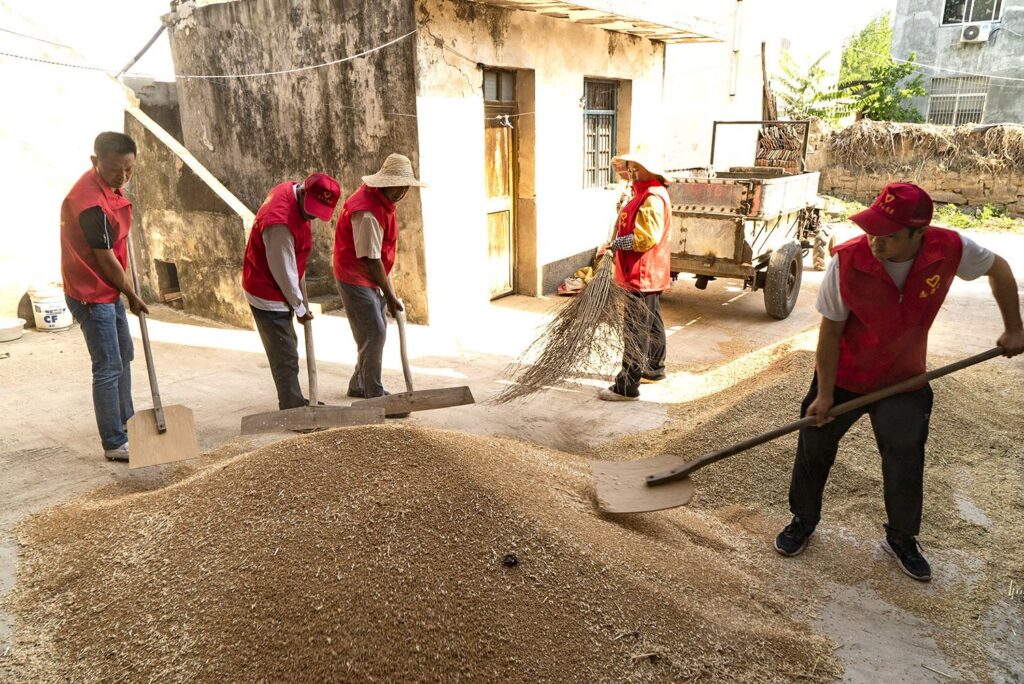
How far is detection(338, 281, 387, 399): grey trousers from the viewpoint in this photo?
443 centimetres

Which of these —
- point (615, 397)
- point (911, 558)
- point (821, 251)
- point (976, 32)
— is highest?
point (976, 32)

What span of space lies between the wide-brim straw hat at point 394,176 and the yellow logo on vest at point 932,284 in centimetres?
276

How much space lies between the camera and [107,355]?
3775 mm

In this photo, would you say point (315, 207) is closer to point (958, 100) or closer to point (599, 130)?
point (599, 130)

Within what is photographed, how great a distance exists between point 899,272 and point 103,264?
375cm

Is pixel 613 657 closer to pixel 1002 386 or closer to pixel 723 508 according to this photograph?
pixel 723 508

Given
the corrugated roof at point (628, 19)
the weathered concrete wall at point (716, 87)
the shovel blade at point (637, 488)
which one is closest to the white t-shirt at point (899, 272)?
the shovel blade at point (637, 488)

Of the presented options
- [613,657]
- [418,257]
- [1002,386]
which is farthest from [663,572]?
[418,257]

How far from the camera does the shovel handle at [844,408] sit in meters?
2.59

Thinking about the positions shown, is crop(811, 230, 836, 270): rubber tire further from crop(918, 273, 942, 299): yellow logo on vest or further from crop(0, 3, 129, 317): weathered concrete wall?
crop(0, 3, 129, 317): weathered concrete wall

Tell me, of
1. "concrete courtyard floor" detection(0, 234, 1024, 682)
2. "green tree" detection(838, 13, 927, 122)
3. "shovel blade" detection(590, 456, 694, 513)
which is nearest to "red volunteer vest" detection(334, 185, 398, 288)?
"concrete courtyard floor" detection(0, 234, 1024, 682)

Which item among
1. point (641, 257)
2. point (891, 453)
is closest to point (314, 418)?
point (641, 257)

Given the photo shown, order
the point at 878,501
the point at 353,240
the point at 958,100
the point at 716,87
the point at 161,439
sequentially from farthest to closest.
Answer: the point at 958,100
the point at 716,87
the point at 353,240
the point at 161,439
the point at 878,501

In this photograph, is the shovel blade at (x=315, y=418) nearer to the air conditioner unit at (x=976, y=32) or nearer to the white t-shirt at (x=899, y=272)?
→ the white t-shirt at (x=899, y=272)
